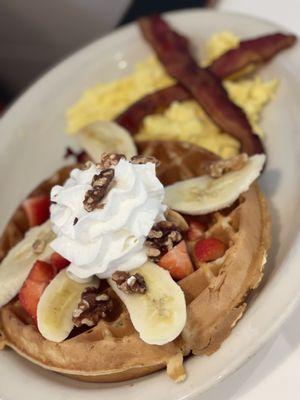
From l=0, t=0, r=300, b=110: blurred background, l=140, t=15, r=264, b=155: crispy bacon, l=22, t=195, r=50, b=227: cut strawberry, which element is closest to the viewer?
l=22, t=195, r=50, b=227: cut strawberry

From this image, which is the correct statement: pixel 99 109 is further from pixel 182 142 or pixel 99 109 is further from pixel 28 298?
pixel 28 298

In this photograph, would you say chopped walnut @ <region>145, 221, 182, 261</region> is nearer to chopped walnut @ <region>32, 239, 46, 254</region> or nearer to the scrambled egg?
chopped walnut @ <region>32, 239, 46, 254</region>

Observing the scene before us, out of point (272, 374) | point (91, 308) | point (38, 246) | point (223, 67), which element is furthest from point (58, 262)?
point (223, 67)

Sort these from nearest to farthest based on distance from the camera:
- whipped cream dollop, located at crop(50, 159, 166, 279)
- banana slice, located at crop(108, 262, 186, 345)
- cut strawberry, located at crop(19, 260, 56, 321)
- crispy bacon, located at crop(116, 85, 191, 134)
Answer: banana slice, located at crop(108, 262, 186, 345) < whipped cream dollop, located at crop(50, 159, 166, 279) < cut strawberry, located at crop(19, 260, 56, 321) < crispy bacon, located at crop(116, 85, 191, 134)

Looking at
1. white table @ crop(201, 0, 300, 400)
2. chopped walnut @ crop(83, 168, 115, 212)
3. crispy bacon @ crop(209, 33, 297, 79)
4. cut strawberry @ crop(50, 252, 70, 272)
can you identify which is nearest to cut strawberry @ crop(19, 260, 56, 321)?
cut strawberry @ crop(50, 252, 70, 272)

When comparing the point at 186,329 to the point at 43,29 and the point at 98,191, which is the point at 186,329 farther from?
the point at 43,29

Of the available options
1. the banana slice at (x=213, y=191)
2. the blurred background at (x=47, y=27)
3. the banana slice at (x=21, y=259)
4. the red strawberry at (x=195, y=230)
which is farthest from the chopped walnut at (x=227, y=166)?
the blurred background at (x=47, y=27)
